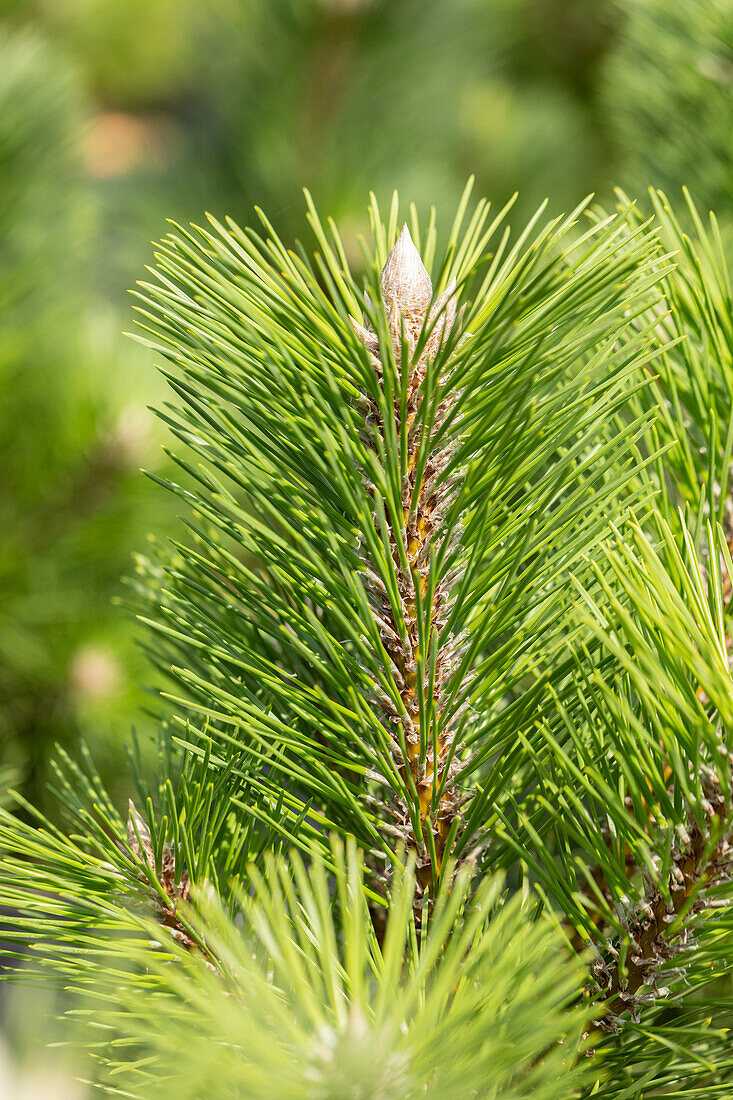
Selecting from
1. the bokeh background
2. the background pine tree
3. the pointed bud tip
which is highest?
the bokeh background

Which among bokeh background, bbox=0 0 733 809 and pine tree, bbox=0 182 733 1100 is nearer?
pine tree, bbox=0 182 733 1100

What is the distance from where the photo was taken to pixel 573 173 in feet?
3.90

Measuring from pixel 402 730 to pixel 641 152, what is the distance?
0.44 meters

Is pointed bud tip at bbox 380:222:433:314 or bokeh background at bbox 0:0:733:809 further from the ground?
bokeh background at bbox 0:0:733:809

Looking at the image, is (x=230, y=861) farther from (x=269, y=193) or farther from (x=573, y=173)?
(x=573, y=173)

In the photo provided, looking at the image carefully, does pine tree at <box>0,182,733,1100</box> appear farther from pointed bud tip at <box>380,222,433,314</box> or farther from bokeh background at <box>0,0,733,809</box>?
bokeh background at <box>0,0,733,809</box>

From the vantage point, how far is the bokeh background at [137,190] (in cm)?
55

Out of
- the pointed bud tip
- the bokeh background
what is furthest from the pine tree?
the bokeh background

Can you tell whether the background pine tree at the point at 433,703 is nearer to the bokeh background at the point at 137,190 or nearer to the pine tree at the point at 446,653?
the pine tree at the point at 446,653

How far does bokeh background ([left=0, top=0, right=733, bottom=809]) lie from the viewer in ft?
1.80

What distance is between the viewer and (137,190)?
882mm

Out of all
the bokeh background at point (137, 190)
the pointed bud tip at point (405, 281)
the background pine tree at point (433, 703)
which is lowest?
the background pine tree at point (433, 703)

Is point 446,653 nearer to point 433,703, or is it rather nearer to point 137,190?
point 433,703

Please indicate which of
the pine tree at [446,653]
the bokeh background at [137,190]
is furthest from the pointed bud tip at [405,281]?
the bokeh background at [137,190]
